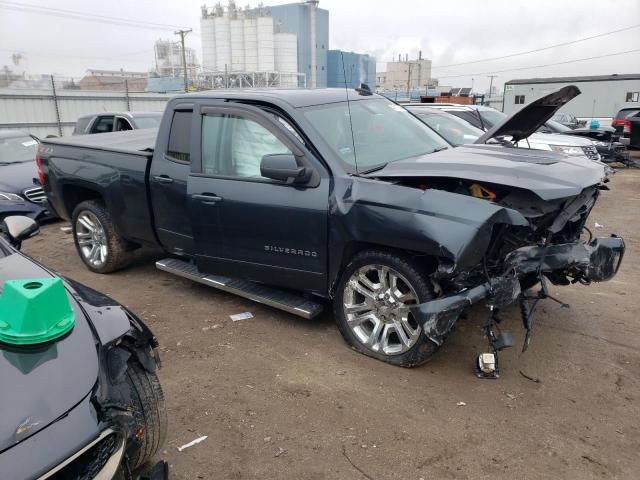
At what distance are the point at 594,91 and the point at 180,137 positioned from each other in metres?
29.6

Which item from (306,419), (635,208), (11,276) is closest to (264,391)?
(306,419)

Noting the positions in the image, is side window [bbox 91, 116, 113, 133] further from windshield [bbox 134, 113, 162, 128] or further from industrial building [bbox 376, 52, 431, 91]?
industrial building [bbox 376, 52, 431, 91]

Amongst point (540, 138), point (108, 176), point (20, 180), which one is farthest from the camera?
point (540, 138)

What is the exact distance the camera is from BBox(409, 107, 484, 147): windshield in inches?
321

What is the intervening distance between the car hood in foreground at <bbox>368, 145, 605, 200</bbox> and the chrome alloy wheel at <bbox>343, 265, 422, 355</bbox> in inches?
28.9

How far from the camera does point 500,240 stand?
3.45 metres

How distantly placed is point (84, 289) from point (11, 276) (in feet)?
1.11

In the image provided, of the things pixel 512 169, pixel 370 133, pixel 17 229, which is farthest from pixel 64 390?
pixel 370 133

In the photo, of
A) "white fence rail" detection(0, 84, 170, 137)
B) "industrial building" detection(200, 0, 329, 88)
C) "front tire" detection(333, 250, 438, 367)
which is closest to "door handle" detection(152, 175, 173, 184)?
"front tire" detection(333, 250, 438, 367)

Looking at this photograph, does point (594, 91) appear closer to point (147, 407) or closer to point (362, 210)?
point (362, 210)

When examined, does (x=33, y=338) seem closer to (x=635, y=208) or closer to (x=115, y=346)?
(x=115, y=346)

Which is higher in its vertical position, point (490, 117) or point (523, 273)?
point (490, 117)

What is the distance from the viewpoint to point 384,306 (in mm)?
3621

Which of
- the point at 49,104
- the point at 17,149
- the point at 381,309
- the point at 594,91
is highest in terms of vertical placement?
the point at 594,91
